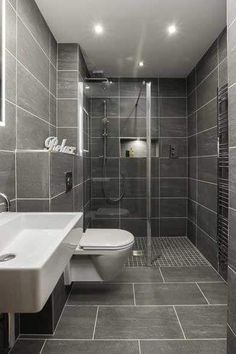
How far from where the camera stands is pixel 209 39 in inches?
108

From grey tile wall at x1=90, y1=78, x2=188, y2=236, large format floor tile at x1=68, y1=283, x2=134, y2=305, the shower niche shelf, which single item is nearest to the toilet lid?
large format floor tile at x1=68, y1=283, x2=134, y2=305

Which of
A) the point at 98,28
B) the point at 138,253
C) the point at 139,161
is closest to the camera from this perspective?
the point at 98,28

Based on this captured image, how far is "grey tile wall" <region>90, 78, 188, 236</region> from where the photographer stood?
3506mm

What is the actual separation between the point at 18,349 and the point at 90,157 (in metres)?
2.30

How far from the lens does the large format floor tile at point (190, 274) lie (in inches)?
102

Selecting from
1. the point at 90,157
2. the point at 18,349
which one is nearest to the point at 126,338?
the point at 18,349

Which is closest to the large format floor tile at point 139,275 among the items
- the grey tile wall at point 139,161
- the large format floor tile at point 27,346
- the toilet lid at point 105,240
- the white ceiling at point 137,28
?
the toilet lid at point 105,240

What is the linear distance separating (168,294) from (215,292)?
1.43ft

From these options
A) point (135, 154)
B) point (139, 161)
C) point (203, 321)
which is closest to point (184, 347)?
point (203, 321)

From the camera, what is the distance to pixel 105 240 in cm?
Result: 229

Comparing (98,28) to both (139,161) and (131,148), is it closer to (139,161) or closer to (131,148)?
(131,148)

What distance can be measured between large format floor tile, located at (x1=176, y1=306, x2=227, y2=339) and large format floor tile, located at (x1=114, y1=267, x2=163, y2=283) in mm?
520

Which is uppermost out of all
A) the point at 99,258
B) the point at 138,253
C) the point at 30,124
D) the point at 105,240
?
the point at 30,124

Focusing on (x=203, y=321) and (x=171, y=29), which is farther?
(x=171, y=29)
